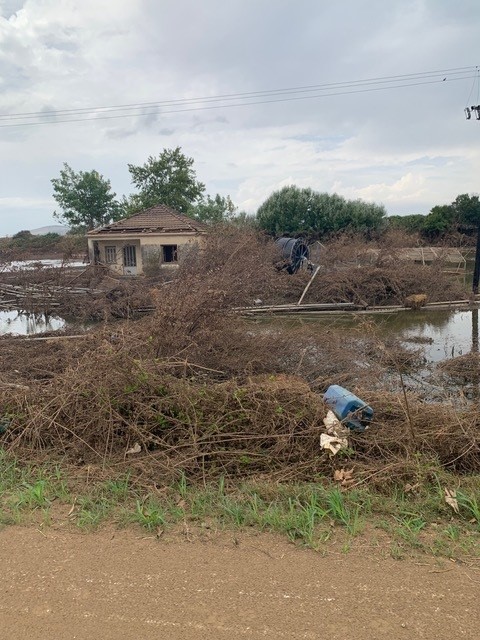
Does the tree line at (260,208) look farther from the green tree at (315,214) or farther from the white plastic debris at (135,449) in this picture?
the white plastic debris at (135,449)

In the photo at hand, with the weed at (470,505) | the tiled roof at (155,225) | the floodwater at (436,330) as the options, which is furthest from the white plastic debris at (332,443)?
the tiled roof at (155,225)

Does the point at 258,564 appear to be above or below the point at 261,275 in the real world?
below

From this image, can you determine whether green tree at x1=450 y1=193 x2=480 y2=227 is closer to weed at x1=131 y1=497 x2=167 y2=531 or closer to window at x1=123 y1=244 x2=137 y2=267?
window at x1=123 y1=244 x2=137 y2=267

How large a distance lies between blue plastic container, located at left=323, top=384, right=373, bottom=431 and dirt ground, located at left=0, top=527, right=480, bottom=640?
5.89 feet

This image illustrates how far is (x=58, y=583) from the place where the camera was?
2895 mm

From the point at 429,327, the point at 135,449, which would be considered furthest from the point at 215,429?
the point at 429,327

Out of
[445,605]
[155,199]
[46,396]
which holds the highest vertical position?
[155,199]

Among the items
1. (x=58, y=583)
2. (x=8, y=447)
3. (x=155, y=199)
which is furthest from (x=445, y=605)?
(x=155, y=199)

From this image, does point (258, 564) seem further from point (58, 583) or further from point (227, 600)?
point (58, 583)

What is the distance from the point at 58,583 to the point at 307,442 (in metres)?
2.54

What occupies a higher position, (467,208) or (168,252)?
(467,208)

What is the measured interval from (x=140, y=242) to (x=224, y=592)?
2629cm

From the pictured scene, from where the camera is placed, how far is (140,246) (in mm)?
27938

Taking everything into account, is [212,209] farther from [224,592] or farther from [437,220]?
[224,592]
